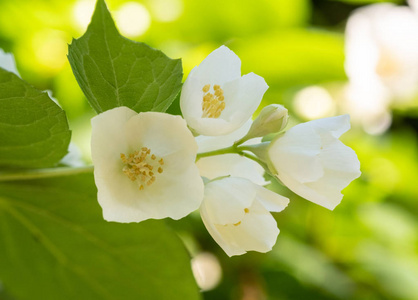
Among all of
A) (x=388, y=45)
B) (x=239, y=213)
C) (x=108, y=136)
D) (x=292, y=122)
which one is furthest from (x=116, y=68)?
(x=388, y=45)

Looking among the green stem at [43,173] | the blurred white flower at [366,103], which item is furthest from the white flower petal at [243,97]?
the blurred white flower at [366,103]

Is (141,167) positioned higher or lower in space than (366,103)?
higher

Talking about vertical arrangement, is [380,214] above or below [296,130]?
below

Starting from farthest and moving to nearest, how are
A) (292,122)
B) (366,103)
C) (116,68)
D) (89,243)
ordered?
(366,103) → (292,122) → (89,243) → (116,68)

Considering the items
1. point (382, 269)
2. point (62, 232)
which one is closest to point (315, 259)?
point (382, 269)

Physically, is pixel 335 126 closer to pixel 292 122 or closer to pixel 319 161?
pixel 319 161

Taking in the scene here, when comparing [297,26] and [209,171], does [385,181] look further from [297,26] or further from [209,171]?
[209,171]
